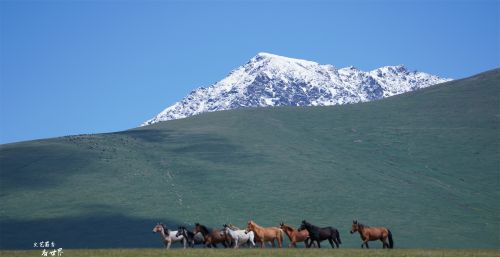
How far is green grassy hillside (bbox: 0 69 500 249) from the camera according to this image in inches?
4786

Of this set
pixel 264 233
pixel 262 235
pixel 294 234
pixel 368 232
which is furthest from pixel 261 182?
pixel 368 232

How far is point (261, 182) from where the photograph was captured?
148375mm

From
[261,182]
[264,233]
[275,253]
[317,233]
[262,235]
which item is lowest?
[275,253]

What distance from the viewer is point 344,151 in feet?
578

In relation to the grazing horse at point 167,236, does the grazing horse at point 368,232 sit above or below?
below

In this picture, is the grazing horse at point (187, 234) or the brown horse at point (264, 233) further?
the grazing horse at point (187, 234)

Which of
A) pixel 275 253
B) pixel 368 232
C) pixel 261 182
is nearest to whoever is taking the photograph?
pixel 275 253

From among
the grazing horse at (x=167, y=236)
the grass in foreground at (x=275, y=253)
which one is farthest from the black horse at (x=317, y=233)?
the grazing horse at (x=167, y=236)

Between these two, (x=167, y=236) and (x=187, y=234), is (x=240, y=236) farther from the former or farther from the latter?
(x=167, y=236)

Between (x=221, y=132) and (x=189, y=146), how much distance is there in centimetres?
1689

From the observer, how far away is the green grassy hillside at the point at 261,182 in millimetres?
121562

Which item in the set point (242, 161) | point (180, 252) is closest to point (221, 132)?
point (242, 161)

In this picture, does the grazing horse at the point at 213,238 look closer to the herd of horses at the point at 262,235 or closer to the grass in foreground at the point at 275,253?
the herd of horses at the point at 262,235

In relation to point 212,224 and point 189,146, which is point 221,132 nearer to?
point 189,146
